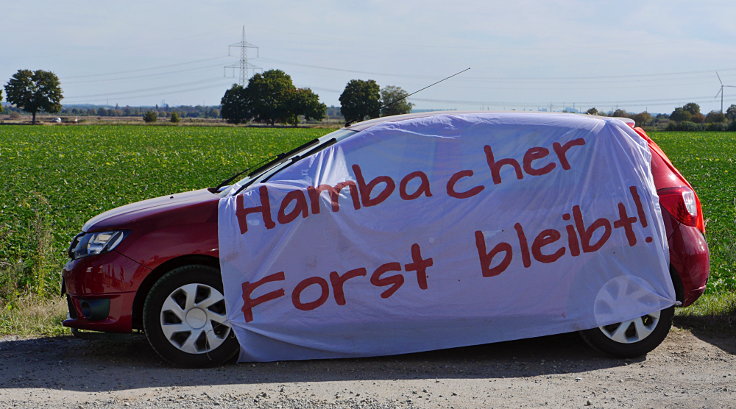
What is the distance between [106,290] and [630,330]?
3.54 metres

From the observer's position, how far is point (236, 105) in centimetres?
13575

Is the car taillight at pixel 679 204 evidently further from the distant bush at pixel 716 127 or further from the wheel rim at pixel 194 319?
the distant bush at pixel 716 127

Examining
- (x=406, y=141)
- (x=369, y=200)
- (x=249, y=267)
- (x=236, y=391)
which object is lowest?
(x=236, y=391)

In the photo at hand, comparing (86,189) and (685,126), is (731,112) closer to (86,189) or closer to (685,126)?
(685,126)

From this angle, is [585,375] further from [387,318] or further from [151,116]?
[151,116]

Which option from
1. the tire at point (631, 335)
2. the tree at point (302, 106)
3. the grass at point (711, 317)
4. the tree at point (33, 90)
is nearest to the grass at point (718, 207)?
the grass at point (711, 317)

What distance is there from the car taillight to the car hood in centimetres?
314

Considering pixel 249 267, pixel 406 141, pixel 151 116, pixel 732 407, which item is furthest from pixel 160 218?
pixel 151 116

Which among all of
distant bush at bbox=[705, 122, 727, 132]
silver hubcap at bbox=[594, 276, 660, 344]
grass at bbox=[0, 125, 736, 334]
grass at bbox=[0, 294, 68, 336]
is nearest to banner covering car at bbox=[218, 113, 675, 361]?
silver hubcap at bbox=[594, 276, 660, 344]

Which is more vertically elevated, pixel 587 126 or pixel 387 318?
pixel 587 126

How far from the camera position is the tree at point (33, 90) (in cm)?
A: 13575

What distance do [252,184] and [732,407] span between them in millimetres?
3321

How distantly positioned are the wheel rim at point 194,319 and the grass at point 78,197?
169cm

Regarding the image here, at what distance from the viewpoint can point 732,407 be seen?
4.62m
